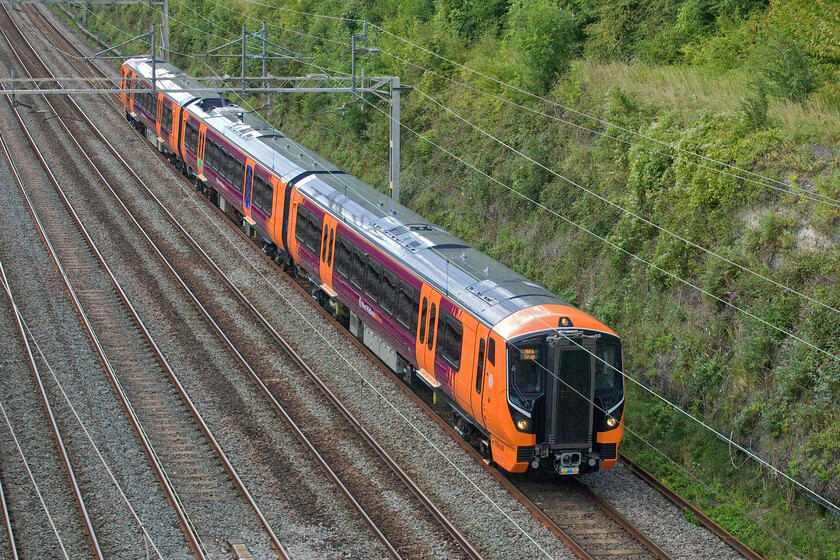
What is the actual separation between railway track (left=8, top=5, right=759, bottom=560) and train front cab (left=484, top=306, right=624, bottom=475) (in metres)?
0.47

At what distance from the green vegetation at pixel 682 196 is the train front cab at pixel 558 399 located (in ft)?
6.27

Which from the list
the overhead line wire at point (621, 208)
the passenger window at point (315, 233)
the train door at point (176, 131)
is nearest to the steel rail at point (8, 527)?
the passenger window at point (315, 233)

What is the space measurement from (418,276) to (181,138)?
1647 centimetres

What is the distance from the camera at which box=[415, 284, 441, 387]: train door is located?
15.6m

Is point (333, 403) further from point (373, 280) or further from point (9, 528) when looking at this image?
point (9, 528)

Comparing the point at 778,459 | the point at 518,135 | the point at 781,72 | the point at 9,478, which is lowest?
the point at 9,478

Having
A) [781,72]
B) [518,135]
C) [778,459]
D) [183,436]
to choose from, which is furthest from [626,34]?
[183,436]

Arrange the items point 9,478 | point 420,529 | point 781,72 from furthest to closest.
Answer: point 781,72
point 9,478
point 420,529

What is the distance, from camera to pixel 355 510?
44.5 ft

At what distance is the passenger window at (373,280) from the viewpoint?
1778cm

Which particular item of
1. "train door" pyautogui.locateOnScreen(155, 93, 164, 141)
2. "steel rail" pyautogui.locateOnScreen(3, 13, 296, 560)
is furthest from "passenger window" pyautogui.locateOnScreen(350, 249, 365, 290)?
"train door" pyautogui.locateOnScreen(155, 93, 164, 141)

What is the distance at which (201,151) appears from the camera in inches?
1111

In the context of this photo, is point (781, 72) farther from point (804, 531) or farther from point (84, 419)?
point (84, 419)

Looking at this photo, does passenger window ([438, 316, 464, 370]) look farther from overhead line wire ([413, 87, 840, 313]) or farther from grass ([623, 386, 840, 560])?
overhead line wire ([413, 87, 840, 313])
